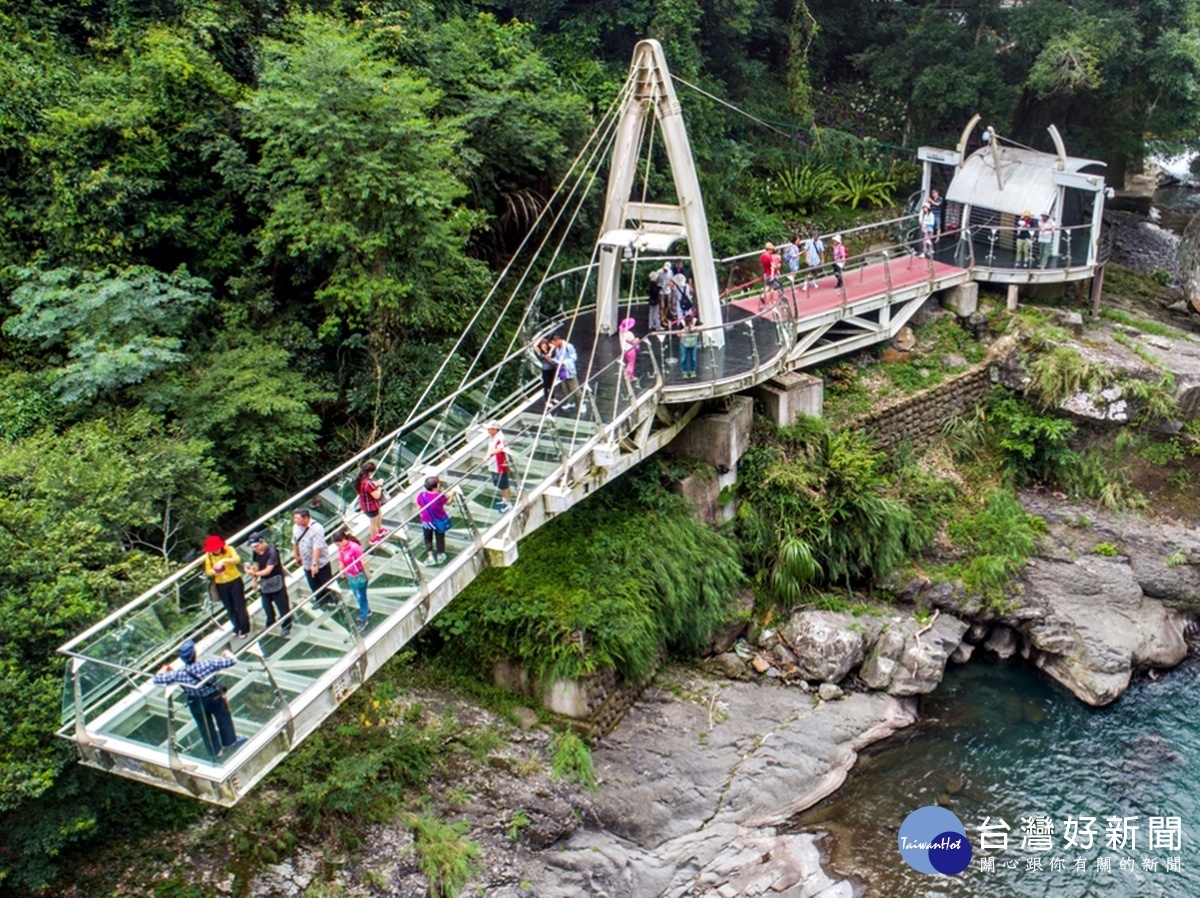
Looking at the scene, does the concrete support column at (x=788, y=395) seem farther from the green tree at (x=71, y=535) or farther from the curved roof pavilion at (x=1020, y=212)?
the green tree at (x=71, y=535)

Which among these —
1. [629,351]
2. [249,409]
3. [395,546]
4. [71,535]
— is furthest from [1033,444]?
[71,535]

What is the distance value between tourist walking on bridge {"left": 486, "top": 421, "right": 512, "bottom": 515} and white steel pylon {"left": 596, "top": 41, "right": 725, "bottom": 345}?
4.97 m

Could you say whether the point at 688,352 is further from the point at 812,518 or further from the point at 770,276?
the point at 812,518

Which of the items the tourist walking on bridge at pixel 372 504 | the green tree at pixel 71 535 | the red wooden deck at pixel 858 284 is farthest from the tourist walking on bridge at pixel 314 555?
the red wooden deck at pixel 858 284

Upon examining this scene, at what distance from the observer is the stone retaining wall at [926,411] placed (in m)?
20.6

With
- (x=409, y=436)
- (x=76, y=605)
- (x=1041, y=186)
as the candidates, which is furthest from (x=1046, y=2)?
(x=76, y=605)

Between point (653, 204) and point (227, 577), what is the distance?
32.8ft

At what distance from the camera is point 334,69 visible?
625 inches

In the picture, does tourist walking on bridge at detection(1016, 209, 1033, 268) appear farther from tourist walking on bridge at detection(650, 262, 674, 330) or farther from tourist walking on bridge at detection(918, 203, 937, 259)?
tourist walking on bridge at detection(650, 262, 674, 330)

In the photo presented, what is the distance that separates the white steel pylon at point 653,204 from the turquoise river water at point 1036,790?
7.82 meters

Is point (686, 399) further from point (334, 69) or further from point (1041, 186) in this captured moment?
point (1041, 186)

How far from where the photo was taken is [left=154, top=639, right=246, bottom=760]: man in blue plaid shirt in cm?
1012

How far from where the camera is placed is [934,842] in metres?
14.7

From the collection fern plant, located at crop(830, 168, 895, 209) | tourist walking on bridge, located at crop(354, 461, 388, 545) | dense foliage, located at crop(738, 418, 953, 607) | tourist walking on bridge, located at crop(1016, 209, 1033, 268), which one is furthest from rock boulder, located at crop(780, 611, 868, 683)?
fern plant, located at crop(830, 168, 895, 209)
